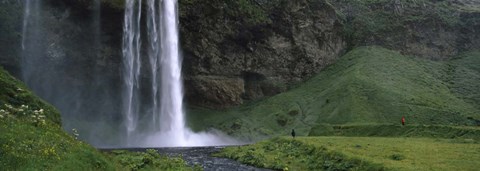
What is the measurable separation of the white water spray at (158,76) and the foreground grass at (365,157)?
38.0 metres

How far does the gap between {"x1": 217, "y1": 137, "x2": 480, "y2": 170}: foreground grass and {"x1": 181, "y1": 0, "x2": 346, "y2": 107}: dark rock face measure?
48.8 meters

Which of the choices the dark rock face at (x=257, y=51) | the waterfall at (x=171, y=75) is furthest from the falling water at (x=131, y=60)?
the dark rock face at (x=257, y=51)

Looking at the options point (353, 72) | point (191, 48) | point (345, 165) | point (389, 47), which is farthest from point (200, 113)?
point (345, 165)

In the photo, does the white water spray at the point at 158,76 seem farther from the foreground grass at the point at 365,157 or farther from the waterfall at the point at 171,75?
the foreground grass at the point at 365,157

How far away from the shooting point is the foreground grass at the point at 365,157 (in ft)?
89.1

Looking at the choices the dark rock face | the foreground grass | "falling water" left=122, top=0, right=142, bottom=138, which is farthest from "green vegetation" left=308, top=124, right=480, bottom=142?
"falling water" left=122, top=0, right=142, bottom=138

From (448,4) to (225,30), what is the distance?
74050 mm

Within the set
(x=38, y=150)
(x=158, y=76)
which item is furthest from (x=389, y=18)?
(x=38, y=150)

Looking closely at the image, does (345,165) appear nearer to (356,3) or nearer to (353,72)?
(353,72)

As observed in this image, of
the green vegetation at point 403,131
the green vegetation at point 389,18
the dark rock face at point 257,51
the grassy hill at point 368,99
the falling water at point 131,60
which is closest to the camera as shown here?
the green vegetation at point 403,131

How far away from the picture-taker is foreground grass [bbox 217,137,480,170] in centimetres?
2716

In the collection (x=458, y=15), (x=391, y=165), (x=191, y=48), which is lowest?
(x=391, y=165)

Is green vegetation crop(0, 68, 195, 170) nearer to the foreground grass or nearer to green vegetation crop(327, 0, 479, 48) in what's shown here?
the foreground grass

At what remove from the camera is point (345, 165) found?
99.2ft
